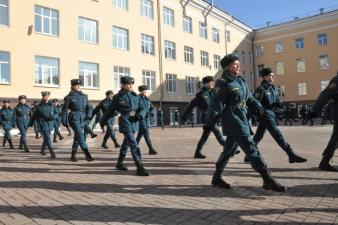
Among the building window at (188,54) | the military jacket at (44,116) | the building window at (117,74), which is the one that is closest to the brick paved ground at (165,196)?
the military jacket at (44,116)

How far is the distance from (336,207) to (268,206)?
A: 771 millimetres

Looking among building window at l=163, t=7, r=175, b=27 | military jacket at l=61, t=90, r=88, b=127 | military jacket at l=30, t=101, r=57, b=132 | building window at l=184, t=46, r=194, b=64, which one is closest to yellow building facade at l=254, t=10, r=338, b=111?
building window at l=184, t=46, r=194, b=64

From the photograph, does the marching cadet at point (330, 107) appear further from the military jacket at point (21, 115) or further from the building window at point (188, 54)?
the building window at point (188, 54)

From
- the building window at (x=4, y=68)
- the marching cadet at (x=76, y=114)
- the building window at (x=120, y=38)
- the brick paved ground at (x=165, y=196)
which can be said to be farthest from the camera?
the building window at (x=120, y=38)

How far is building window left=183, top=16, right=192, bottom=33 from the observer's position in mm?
37875

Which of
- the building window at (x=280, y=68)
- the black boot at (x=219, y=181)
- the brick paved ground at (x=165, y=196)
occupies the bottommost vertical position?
the brick paved ground at (x=165, y=196)

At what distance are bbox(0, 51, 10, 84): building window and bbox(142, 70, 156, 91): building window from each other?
11875mm

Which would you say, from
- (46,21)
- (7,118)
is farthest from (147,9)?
(7,118)

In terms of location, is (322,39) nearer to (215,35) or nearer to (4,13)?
(215,35)

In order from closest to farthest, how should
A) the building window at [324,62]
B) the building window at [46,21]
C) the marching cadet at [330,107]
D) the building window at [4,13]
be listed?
the marching cadet at [330,107], the building window at [4,13], the building window at [46,21], the building window at [324,62]

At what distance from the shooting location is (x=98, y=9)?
28.4 meters

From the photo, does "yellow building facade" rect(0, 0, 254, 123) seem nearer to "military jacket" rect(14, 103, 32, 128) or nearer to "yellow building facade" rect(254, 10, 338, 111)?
"yellow building facade" rect(254, 10, 338, 111)

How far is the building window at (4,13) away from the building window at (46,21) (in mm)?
1864

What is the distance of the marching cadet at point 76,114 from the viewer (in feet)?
30.4
